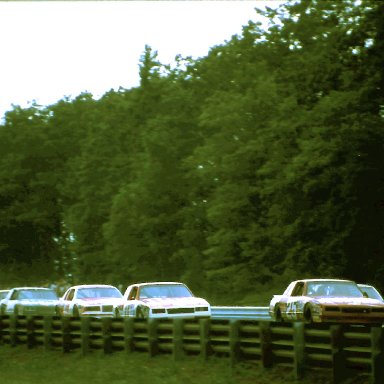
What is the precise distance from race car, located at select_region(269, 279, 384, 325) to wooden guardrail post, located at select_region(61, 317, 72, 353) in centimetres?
553

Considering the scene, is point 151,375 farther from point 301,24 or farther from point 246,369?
point 301,24

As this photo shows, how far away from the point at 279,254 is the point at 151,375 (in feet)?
117

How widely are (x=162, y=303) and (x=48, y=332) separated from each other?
10.4ft

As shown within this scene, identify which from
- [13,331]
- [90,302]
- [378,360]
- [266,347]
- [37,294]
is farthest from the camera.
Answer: [37,294]

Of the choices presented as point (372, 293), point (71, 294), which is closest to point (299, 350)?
point (372, 293)

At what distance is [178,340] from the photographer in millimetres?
22812

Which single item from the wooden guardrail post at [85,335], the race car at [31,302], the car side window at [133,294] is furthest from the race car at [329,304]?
the race car at [31,302]

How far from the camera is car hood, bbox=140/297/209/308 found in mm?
30578

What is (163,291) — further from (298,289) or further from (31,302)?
(31,302)

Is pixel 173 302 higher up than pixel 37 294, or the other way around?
pixel 173 302

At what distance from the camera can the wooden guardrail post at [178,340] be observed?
2273 cm

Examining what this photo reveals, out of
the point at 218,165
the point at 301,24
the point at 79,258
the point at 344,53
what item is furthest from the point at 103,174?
the point at 344,53

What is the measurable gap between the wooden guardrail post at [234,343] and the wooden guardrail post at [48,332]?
424 inches

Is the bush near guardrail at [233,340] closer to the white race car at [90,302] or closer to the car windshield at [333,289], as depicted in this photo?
the white race car at [90,302]
